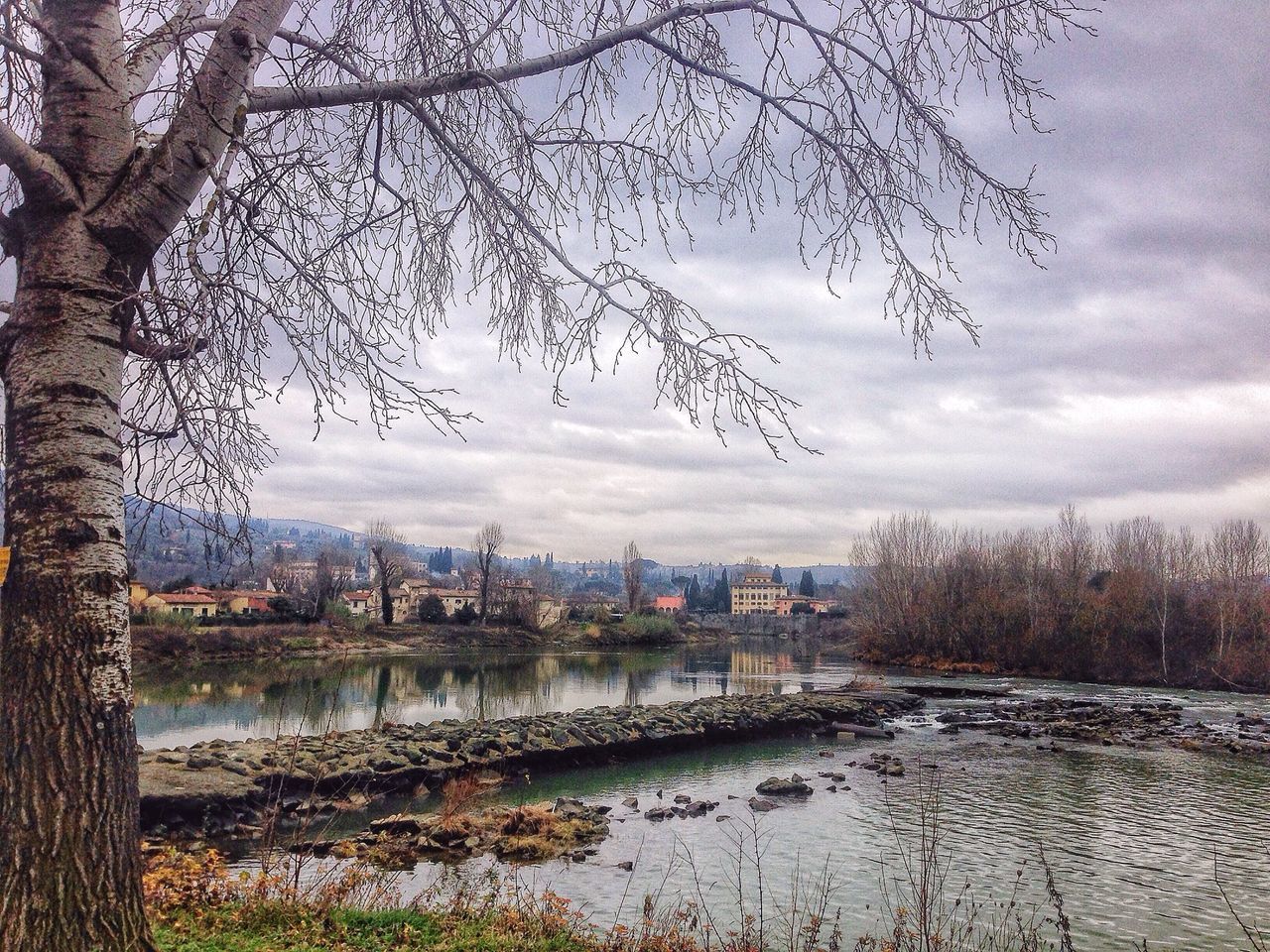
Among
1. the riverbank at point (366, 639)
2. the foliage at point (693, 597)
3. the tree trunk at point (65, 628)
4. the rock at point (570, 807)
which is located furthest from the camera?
the foliage at point (693, 597)

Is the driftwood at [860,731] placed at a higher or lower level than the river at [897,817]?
lower

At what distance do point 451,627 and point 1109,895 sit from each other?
162ft

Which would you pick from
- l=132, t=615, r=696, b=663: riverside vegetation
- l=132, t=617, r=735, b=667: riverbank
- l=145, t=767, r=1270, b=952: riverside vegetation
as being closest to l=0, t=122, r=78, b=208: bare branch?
l=145, t=767, r=1270, b=952: riverside vegetation

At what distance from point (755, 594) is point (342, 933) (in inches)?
5067

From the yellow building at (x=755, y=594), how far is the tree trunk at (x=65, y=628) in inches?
4915

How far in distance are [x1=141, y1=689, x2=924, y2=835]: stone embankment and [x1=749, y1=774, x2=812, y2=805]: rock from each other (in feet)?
14.5

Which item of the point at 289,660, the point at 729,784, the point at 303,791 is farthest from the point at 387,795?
the point at 289,660

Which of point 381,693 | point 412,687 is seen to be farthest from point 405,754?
point 412,687

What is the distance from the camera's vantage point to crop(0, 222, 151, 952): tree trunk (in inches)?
113

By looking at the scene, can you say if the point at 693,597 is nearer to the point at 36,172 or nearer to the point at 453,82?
the point at 453,82

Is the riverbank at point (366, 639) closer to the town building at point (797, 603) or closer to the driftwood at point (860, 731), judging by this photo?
the driftwood at point (860, 731)

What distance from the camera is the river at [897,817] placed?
8508mm

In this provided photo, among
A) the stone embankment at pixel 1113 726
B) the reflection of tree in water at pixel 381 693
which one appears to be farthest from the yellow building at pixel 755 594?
the stone embankment at pixel 1113 726

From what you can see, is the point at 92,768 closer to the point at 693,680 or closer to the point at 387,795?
the point at 387,795
